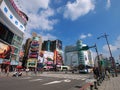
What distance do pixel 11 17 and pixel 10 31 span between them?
6.80 metres

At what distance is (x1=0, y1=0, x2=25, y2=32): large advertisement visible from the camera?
53.6m

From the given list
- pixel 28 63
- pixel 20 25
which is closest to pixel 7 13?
pixel 20 25

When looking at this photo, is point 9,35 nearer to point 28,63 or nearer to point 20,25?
point 20,25

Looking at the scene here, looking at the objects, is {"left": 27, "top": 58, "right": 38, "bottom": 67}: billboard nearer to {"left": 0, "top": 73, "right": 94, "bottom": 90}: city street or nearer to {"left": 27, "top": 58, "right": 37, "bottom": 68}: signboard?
{"left": 27, "top": 58, "right": 37, "bottom": 68}: signboard

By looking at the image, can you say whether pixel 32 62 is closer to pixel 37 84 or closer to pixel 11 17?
pixel 11 17

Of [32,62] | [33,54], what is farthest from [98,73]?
[33,54]

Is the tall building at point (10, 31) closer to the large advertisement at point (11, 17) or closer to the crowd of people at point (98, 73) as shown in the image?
the large advertisement at point (11, 17)

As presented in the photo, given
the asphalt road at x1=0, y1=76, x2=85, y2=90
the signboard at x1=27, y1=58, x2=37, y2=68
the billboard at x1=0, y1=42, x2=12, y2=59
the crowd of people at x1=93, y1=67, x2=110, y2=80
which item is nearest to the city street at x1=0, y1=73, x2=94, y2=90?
the asphalt road at x1=0, y1=76, x2=85, y2=90

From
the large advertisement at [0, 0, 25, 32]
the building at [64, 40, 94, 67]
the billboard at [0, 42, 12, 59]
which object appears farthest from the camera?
the building at [64, 40, 94, 67]

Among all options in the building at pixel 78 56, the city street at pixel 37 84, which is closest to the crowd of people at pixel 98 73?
the city street at pixel 37 84

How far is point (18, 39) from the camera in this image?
247 ft

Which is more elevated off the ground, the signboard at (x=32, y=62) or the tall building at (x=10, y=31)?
the tall building at (x=10, y=31)

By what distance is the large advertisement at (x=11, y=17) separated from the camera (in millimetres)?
53556

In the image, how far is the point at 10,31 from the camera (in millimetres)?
64812
